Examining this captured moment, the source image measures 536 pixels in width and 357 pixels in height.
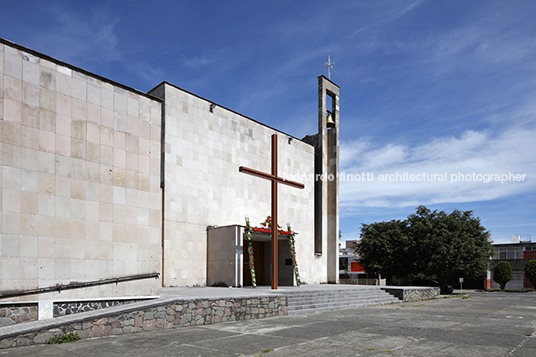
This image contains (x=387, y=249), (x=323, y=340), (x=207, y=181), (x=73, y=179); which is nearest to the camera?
(x=323, y=340)

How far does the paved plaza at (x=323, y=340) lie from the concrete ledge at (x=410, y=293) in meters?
10.6

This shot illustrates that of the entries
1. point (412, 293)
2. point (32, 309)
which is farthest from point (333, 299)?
point (32, 309)

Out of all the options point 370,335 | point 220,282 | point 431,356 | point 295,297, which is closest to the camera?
point 431,356

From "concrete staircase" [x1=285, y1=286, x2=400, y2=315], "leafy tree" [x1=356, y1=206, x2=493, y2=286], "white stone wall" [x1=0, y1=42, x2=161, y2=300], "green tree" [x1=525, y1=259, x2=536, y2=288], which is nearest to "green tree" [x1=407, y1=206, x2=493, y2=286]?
"leafy tree" [x1=356, y1=206, x2=493, y2=286]

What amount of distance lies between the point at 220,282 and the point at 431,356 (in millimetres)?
16034

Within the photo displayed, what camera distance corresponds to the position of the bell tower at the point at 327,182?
106ft

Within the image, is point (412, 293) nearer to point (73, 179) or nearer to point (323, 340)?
point (323, 340)

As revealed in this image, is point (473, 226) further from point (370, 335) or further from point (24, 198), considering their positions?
point (24, 198)

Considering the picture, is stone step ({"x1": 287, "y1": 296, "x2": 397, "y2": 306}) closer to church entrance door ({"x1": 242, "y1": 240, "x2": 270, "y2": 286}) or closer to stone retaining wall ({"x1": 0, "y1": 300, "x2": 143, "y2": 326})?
stone retaining wall ({"x1": 0, "y1": 300, "x2": 143, "y2": 326})

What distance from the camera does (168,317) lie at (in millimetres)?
11859

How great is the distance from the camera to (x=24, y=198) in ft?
35.4

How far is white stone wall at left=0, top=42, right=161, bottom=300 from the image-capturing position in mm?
10719

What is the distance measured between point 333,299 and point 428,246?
27.3 meters

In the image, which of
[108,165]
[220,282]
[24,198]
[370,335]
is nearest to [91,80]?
[108,165]
